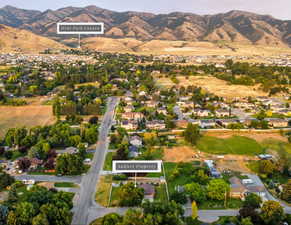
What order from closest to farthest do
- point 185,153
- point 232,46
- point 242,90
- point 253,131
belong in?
point 185,153, point 253,131, point 242,90, point 232,46

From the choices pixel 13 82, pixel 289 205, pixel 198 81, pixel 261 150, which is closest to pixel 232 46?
pixel 198 81

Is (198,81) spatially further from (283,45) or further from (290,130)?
(283,45)

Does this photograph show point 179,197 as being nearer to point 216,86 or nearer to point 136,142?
point 136,142

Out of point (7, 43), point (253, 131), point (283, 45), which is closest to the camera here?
point (253, 131)

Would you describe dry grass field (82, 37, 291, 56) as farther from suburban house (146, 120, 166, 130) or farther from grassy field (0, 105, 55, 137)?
suburban house (146, 120, 166, 130)

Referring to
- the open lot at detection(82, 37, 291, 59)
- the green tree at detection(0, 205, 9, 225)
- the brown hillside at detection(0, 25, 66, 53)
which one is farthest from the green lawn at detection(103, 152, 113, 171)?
the open lot at detection(82, 37, 291, 59)

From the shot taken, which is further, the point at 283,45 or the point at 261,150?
the point at 283,45

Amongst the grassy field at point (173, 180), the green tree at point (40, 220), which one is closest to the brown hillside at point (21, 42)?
the grassy field at point (173, 180)
